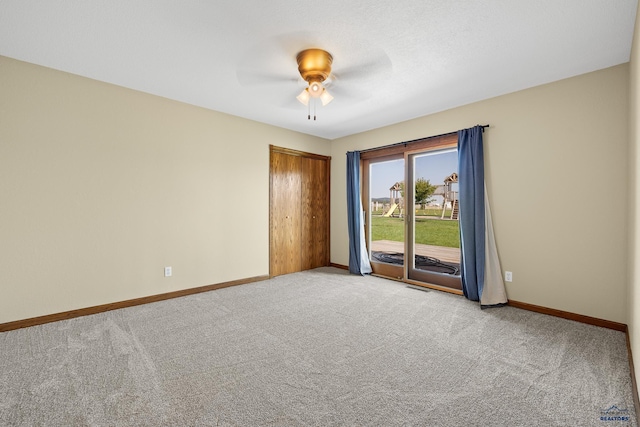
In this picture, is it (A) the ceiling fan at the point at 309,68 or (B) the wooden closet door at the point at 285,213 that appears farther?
(B) the wooden closet door at the point at 285,213

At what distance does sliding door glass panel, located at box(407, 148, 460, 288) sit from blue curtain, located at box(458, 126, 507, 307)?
0.65 m

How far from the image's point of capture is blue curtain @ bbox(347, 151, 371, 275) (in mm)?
4938

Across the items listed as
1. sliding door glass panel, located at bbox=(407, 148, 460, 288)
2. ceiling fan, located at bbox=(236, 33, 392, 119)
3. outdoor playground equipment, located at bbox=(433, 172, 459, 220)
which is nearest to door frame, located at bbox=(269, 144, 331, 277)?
ceiling fan, located at bbox=(236, 33, 392, 119)

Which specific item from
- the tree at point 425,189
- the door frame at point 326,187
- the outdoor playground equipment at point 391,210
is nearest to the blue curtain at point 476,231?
the tree at point 425,189

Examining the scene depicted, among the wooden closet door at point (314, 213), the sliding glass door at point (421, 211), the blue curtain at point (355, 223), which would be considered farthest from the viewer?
the wooden closet door at point (314, 213)

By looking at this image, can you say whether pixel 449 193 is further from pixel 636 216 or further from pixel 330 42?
pixel 330 42

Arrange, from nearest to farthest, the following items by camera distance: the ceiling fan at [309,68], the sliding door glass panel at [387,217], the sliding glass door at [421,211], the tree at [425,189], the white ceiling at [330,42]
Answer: the white ceiling at [330,42] → the ceiling fan at [309,68] → the sliding glass door at [421,211] → the tree at [425,189] → the sliding door glass panel at [387,217]

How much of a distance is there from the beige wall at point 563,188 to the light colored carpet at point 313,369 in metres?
0.42

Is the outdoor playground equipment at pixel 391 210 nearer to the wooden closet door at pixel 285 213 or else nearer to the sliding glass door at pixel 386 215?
the sliding glass door at pixel 386 215

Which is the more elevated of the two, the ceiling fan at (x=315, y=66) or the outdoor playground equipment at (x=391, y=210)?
the ceiling fan at (x=315, y=66)

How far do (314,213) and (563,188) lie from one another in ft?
12.0

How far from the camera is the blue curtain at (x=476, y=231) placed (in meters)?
3.39

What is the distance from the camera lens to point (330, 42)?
92.0 inches

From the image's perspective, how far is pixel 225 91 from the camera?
11.0 ft
